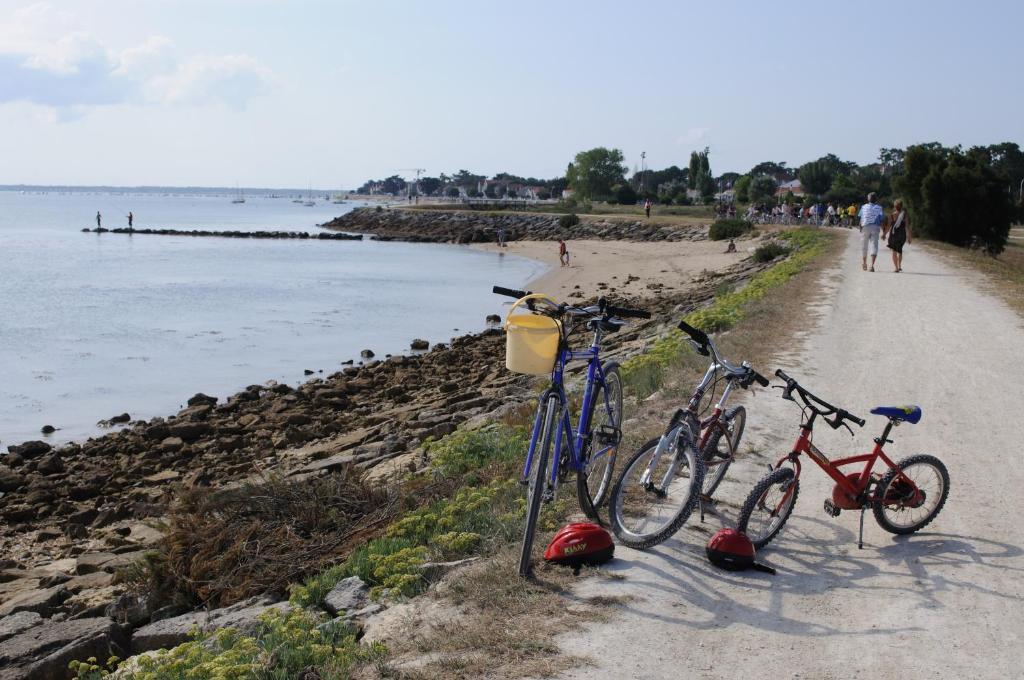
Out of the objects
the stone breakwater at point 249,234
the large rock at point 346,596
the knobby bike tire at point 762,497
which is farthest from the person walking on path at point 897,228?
the stone breakwater at point 249,234

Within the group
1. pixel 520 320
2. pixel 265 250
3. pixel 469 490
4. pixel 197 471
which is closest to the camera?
pixel 520 320

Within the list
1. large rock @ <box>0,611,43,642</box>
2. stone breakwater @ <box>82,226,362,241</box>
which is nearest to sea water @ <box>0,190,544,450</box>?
large rock @ <box>0,611,43,642</box>

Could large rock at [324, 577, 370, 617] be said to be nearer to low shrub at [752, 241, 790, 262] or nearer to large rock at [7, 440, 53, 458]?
large rock at [7, 440, 53, 458]

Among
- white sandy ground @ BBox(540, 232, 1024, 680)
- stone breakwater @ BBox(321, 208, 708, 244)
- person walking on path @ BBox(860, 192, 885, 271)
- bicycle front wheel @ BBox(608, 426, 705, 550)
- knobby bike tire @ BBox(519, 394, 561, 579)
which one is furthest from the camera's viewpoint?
stone breakwater @ BBox(321, 208, 708, 244)

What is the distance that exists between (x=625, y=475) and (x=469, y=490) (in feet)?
5.25

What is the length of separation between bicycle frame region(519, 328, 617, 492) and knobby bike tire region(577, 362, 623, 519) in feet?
0.14

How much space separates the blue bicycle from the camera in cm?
516

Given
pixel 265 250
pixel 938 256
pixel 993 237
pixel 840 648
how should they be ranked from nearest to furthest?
1. pixel 840 648
2. pixel 938 256
3. pixel 993 237
4. pixel 265 250

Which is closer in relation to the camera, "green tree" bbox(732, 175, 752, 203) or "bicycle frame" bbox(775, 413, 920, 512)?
"bicycle frame" bbox(775, 413, 920, 512)

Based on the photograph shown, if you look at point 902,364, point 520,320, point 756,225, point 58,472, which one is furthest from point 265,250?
point 520,320

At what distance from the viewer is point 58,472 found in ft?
44.0

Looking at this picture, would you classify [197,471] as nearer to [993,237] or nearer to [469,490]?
[469,490]

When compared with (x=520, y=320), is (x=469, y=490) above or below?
below

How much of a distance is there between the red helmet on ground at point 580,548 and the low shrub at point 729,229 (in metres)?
48.9
